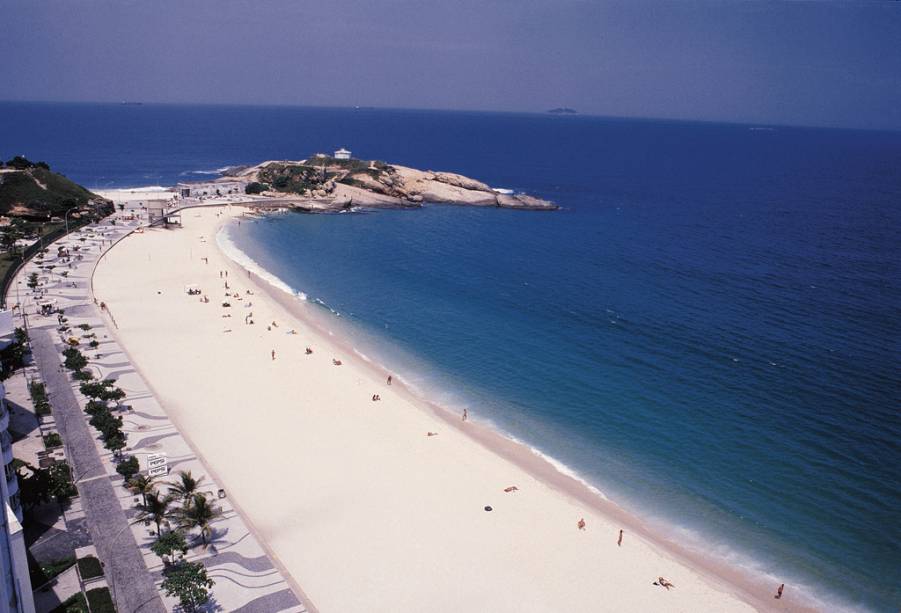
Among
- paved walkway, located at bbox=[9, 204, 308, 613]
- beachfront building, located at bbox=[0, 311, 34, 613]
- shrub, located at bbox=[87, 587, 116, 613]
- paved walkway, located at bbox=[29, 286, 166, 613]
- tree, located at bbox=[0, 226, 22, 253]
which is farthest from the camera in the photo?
tree, located at bbox=[0, 226, 22, 253]

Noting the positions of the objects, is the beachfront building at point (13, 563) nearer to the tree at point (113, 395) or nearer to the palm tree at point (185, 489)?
the palm tree at point (185, 489)

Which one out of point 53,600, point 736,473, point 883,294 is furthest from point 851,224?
point 53,600

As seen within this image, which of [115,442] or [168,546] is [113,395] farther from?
[168,546]

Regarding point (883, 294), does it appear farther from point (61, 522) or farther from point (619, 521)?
point (61, 522)

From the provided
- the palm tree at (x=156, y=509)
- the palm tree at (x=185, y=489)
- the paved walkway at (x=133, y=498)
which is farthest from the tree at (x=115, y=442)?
the palm tree at (x=185, y=489)

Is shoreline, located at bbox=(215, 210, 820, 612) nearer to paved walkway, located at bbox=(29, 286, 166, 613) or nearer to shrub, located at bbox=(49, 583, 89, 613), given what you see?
paved walkway, located at bbox=(29, 286, 166, 613)

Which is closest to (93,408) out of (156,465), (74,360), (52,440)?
(52,440)

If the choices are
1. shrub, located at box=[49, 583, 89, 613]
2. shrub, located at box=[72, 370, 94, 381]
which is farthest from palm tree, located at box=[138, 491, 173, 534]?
shrub, located at box=[72, 370, 94, 381]
